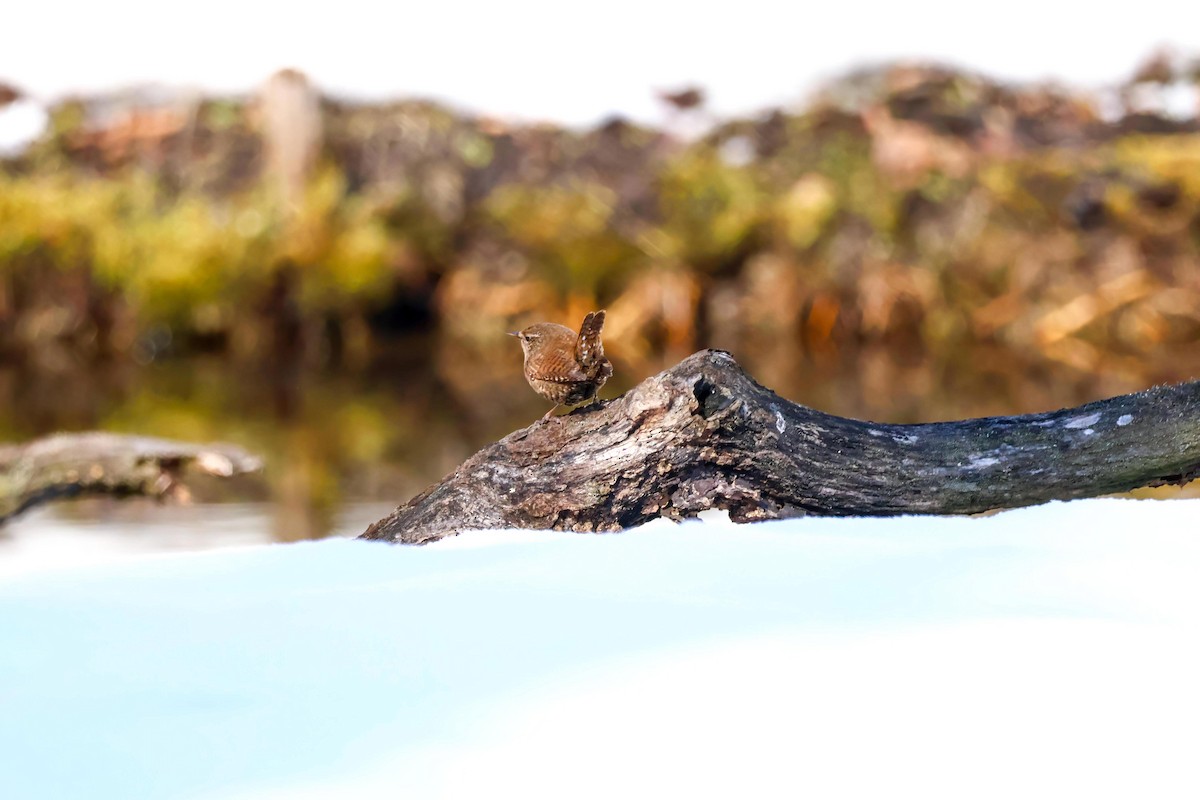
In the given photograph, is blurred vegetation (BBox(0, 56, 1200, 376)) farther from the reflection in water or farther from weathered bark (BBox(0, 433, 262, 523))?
weathered bark (BBox(0, 433, 262, 523))

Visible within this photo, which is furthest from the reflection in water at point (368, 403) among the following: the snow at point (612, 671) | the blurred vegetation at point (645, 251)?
the snow at point (612, 671)

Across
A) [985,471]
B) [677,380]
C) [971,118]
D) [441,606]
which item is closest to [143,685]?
[441,606]

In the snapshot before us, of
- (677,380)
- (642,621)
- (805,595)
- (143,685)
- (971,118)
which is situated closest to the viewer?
(143,685)

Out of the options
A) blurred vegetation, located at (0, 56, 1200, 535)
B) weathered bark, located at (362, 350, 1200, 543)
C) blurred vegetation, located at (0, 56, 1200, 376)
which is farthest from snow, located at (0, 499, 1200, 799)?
blurred vegetation, located at (0, 56, 1200, 376)

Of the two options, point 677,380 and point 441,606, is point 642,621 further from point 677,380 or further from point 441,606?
point 677,380

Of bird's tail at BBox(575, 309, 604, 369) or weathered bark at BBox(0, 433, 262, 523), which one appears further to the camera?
weathered bark at BBox(0, 433, 262, 523)

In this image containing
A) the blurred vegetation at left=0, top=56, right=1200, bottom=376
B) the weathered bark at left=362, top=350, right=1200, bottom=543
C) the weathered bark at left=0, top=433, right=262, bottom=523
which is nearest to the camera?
the weathered bark at left=362, top=350, right=1200, bottom=543

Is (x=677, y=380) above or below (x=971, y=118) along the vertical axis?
below

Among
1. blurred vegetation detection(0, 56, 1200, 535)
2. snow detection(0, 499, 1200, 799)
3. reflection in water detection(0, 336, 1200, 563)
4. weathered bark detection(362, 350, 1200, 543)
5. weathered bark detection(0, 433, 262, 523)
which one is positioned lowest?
snow detection(0, 499, 1200, 799)
